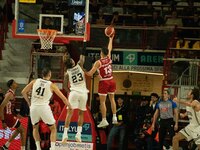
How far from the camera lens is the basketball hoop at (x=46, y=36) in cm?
1833

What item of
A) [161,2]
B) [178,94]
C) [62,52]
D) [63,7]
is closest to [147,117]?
[178,94]

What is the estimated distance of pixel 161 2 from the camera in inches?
1030

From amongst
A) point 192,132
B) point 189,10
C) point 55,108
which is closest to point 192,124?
point 192,132

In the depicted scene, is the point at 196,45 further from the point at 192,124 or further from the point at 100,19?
the point at 192,124

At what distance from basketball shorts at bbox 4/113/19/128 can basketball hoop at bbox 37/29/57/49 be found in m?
2.21

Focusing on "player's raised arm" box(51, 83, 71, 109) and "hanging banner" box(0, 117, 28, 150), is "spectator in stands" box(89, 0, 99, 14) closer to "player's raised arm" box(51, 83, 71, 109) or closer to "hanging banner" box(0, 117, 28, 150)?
"hanging banner" box(0, 117, 28, 150)

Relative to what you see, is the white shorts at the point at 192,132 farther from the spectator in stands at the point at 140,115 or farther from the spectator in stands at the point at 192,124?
the spectator in stands at the point at 140,115

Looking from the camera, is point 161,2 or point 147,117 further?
point 161,2

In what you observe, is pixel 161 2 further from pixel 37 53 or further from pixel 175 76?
pixel 37 53

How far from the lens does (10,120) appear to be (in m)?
18.9

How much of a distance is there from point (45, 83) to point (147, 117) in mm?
4937

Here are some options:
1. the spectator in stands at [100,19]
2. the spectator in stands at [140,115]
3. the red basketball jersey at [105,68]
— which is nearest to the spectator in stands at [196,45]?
the spectator in stands at [100,19]

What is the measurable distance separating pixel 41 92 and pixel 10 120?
3299 mm

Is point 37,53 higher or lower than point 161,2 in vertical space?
lower
